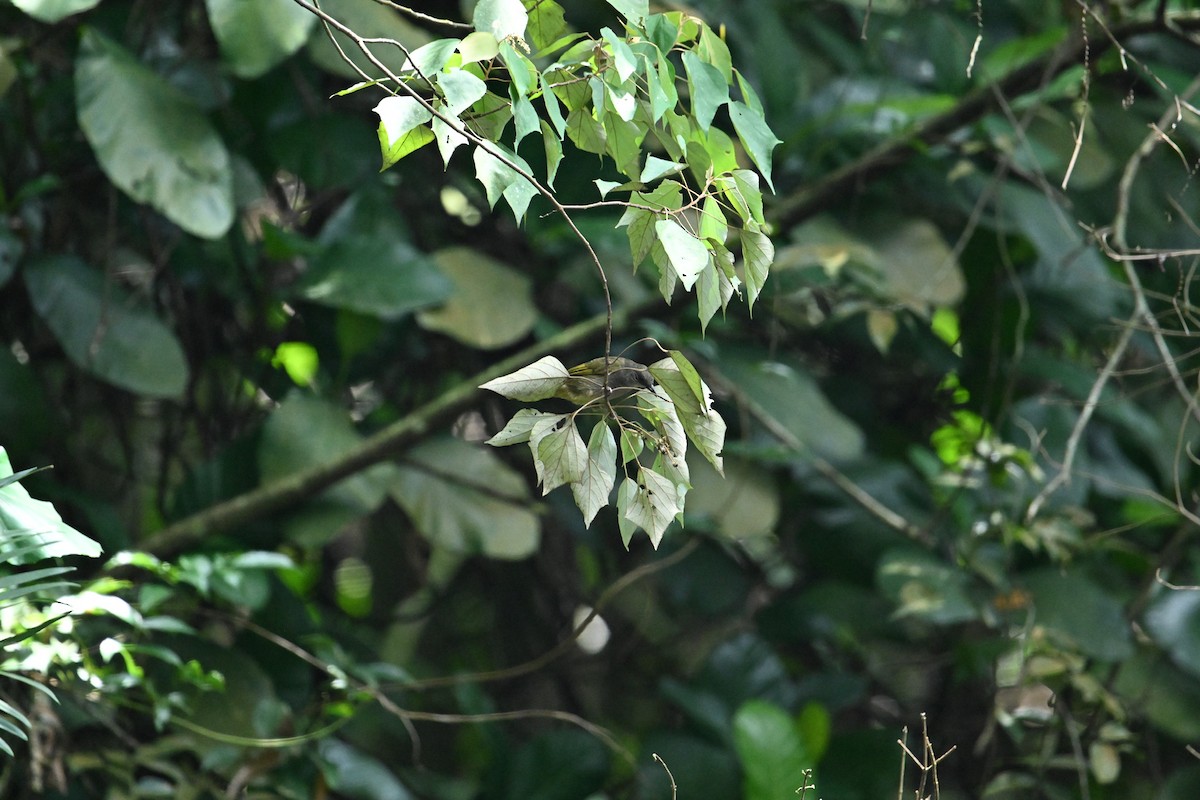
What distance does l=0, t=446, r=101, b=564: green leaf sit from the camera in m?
0.75

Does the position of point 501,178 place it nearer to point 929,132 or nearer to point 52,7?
point 52,7

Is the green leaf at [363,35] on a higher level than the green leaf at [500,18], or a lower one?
lower

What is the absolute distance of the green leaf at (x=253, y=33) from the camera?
1496 mm

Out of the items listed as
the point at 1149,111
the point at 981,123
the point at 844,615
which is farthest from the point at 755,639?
the point at 1149,111

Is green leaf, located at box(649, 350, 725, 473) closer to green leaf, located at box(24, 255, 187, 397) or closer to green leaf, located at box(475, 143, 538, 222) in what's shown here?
green leaf, located at box(475, 143, 538, 222)

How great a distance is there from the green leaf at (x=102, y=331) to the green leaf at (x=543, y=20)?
1007mm

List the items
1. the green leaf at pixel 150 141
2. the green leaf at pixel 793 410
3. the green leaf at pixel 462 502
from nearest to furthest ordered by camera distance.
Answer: the green leaf at pixel 150 141 < the green leaf at pixel 462 502 < the green leaf at pixel 793 410

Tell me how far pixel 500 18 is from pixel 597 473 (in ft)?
0.84

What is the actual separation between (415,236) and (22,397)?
756 millimetres

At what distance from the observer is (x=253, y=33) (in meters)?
1.50

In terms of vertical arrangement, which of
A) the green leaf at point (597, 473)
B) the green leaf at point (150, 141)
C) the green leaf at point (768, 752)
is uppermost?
the green leaf at point (597, 473)

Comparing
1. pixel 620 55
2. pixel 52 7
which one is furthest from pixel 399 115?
pixel 52 7

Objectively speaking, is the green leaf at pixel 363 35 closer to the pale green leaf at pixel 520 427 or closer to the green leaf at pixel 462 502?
the green leaf at pixel 462 502

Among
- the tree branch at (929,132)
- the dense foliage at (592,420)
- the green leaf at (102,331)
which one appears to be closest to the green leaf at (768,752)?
the dense foliage at (592,420)
